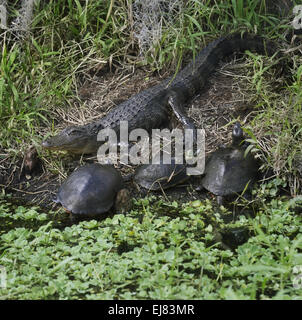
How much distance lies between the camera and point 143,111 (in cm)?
576

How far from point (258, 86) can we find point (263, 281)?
2701 millimetres

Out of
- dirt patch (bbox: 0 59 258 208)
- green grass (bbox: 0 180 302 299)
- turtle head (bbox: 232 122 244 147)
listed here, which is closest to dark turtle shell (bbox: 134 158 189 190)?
dirt patch (bbox: 0 59 258 208)

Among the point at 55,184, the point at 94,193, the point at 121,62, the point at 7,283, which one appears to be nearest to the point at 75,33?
the point at 121,62

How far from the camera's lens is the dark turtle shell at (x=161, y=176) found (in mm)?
4914

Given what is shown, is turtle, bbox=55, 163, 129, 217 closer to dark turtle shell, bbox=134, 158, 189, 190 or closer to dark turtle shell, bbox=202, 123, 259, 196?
dark turtle shell, bbox=134, 158, 189, 190

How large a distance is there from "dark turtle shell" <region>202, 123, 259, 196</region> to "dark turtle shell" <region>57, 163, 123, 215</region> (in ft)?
2.84

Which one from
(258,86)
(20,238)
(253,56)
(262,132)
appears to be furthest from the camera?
(253,56)

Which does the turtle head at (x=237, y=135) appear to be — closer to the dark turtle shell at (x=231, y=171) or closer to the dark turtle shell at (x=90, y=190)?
the dark turtle shell at (x=231, y=171)

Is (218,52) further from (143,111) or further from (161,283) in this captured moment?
(161,283)

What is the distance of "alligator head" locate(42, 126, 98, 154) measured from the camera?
5242mm

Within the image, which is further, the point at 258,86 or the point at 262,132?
the point at 258,86

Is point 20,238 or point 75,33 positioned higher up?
point 75,33

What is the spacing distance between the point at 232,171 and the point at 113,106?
6.11 ft

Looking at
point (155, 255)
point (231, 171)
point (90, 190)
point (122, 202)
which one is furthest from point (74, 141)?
point (155, 255)
